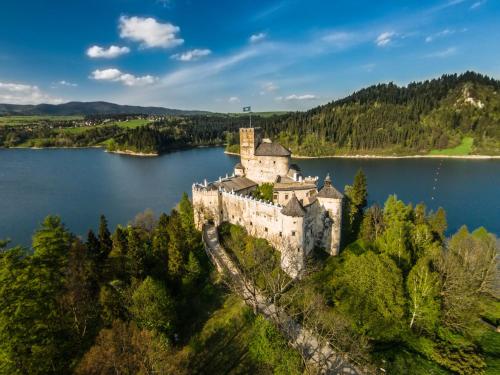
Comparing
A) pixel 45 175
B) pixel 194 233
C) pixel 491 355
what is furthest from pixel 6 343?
pixel 45 175

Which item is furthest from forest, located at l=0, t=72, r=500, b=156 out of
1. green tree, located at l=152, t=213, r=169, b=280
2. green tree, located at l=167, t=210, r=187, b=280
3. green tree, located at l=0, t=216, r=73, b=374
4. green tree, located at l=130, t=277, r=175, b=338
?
green tree, located at l=0, t=216, r=73, b=374

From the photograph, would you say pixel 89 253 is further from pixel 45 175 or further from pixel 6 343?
pixel 45 175

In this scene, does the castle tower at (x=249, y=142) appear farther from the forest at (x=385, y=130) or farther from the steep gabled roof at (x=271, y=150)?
the forest at (x=385, y=130)

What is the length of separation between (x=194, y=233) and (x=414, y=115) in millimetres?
168132

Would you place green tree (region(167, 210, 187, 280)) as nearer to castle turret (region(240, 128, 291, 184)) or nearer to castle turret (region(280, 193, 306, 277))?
castle turret (region(280, 193, 306, 277))

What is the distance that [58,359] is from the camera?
23.6 meters

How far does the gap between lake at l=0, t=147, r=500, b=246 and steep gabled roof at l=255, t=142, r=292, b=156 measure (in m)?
32.9

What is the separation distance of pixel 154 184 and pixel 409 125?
13332cm

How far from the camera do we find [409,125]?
158625 millimetres

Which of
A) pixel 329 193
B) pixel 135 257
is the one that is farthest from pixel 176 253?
pixel 329 193

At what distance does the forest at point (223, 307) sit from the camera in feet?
71.3

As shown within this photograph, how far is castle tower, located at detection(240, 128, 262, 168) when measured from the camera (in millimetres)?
51112

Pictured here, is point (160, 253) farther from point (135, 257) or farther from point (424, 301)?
point (424, 301)

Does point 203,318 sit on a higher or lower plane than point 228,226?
lower
